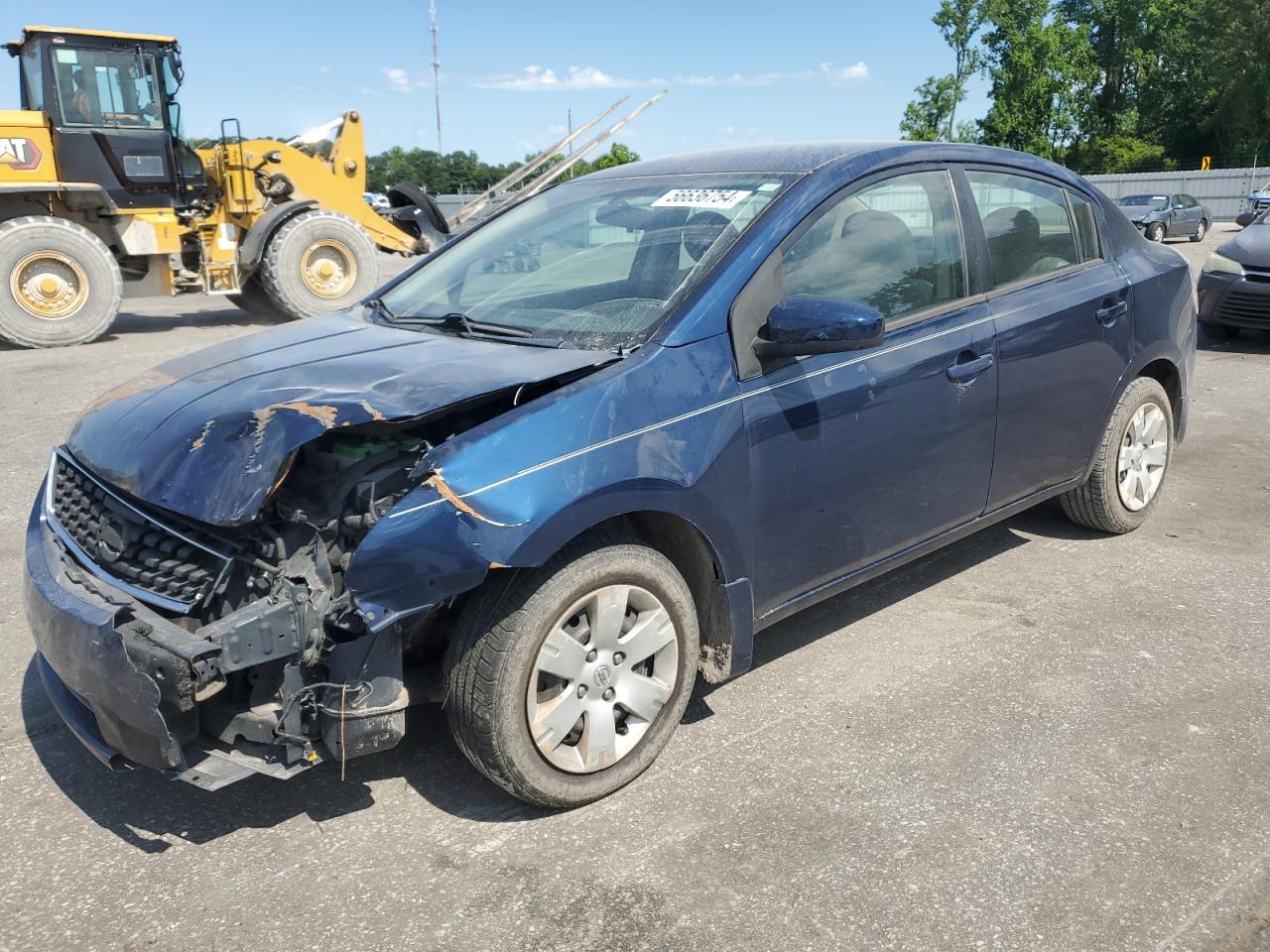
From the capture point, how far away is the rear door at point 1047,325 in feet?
13.1

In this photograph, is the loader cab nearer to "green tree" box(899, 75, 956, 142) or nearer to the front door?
the front door

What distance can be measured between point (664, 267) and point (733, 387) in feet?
1.71

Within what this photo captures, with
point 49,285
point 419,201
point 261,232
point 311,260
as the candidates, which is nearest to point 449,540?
point 49,285

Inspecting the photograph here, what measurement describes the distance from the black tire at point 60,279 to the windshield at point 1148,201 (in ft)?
80.6

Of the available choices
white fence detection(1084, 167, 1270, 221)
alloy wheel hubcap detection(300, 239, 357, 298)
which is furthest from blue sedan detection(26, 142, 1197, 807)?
white fence detection(1084, 167, 1270, 221)

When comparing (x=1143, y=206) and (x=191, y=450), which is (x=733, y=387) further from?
(x=1143, y=206)

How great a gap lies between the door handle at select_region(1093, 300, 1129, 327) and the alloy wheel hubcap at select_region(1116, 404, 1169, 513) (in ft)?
1.65

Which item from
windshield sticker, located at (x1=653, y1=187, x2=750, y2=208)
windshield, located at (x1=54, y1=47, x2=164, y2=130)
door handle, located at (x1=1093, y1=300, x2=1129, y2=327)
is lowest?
door handle, located at (x1=1093, y1=300, x2=1129, y2=327)

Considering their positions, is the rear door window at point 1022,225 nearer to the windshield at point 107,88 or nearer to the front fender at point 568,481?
the front fender at point 568,481

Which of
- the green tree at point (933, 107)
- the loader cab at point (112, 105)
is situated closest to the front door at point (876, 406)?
the loader cab at point (112, 105)

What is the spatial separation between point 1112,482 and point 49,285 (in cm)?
1079

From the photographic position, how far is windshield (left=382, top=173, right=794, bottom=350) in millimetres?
3281

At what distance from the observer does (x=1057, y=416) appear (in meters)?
4.23

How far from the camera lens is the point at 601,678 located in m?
2.89
